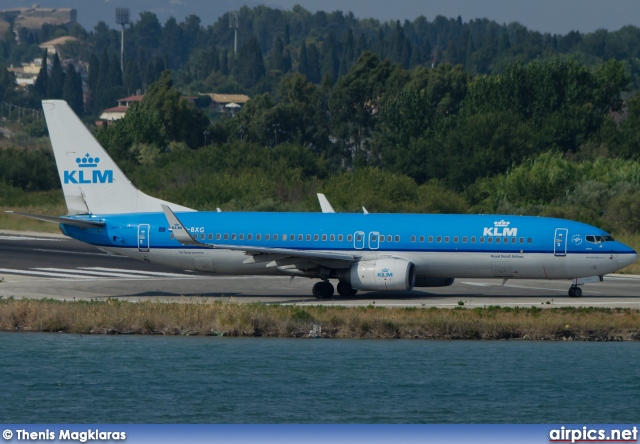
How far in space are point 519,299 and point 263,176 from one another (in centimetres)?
5262

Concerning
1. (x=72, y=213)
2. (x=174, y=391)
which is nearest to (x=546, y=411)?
(x=174, y=391)

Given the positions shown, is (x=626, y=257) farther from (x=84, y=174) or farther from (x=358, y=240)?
(x=84, y=174)

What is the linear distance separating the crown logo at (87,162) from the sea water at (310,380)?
11.7 meters

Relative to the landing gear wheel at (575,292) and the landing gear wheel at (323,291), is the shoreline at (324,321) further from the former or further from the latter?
the landing gear wheel at (575,292)

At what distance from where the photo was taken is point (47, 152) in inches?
5133

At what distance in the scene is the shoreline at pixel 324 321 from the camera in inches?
1818

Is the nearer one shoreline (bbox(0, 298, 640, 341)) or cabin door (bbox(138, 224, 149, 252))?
shoreline (bbox(0, 298, 640, 341))

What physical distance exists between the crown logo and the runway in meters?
5.85

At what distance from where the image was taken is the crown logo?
5634 centimetres

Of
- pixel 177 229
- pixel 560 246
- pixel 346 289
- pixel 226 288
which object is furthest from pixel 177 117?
pixel 560 246

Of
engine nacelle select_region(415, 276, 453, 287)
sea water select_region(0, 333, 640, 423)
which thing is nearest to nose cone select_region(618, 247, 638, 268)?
engine nacelle select_region(415, 276, 453, 287)

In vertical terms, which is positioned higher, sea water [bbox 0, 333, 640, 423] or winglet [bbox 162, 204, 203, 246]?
winglet [bbox 162, 204, 203, 246]

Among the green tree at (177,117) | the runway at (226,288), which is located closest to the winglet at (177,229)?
the runway at (226,288)

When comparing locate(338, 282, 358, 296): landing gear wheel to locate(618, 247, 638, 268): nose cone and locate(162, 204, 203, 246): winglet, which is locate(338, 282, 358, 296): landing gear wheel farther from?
locate(618, 247, 638, 268): nose cone
